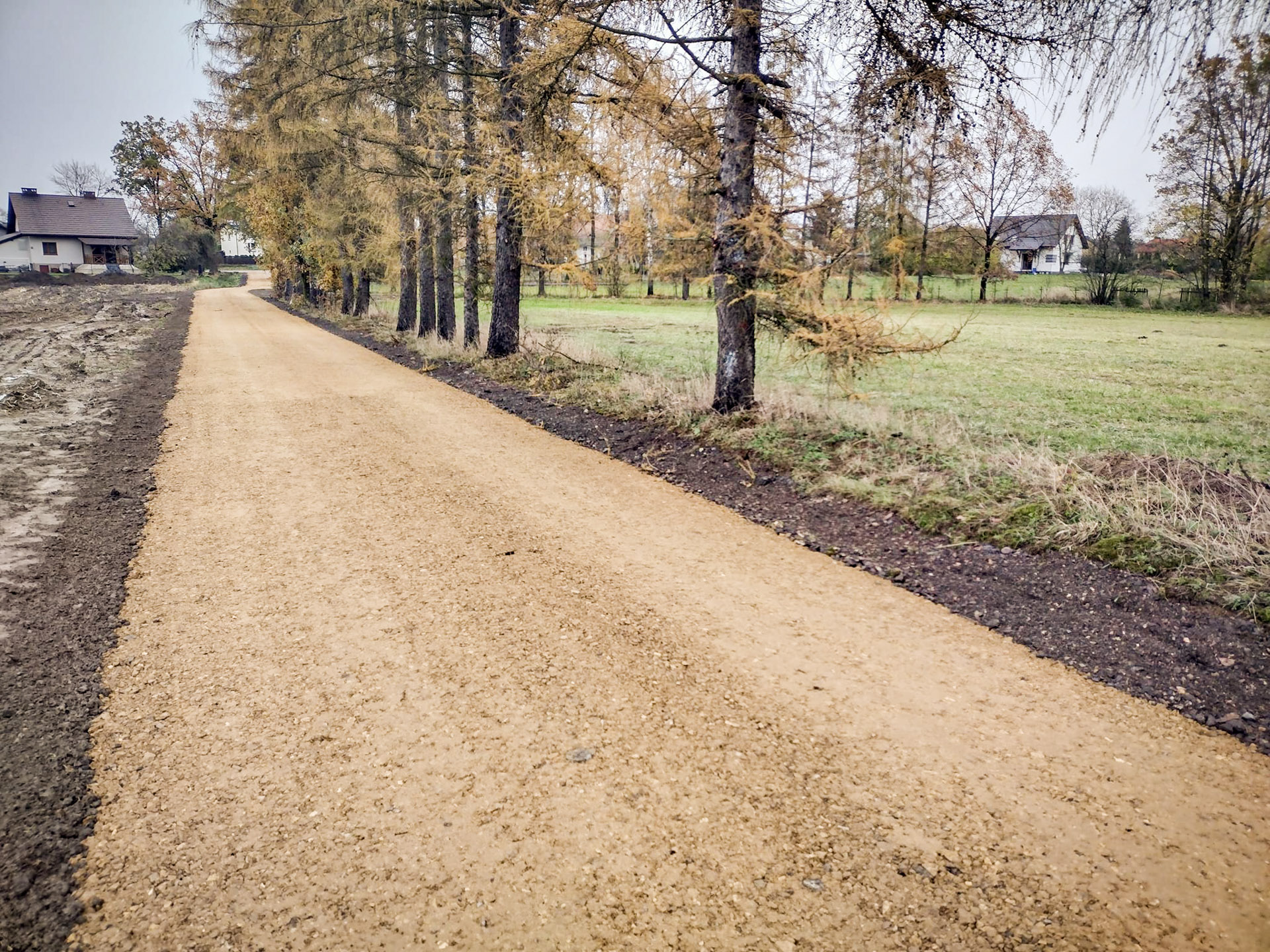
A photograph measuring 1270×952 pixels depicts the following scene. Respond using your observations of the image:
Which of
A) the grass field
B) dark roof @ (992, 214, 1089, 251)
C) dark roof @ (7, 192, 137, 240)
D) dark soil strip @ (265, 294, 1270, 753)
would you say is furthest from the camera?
dark roof @ (7, 192, 137, 240)

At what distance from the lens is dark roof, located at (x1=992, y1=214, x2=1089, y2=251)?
46256 mm

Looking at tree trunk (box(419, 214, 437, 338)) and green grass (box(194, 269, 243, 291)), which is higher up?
green grass (box(194, 269, 243, 291))

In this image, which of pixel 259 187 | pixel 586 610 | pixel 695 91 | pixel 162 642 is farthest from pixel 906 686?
pixel 259 187

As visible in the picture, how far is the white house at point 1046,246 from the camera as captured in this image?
5019cm

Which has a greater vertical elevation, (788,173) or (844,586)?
(788,173)

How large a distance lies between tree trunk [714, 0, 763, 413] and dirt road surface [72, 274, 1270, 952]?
3.63 metres

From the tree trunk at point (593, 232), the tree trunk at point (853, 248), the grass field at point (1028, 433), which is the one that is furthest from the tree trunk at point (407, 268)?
the tree trunk at point (853, 248)

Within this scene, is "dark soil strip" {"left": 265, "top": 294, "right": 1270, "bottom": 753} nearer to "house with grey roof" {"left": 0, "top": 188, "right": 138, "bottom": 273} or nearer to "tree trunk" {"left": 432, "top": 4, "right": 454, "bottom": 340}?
"tree trunk" {"left": 432, "top": 4, "right": 454, "bottom": 340}

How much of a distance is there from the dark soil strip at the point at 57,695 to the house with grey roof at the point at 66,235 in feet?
246

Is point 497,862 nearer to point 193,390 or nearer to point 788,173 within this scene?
point 788,173

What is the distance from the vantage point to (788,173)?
8.14m

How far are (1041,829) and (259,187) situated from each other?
32338 millimetres

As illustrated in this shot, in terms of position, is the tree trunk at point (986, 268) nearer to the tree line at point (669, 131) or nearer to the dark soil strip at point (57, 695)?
the tree line at point (669, 131)

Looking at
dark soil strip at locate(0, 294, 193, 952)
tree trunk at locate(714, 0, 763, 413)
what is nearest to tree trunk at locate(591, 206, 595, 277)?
tree trunk at locate(714, 0, 763, 413)
